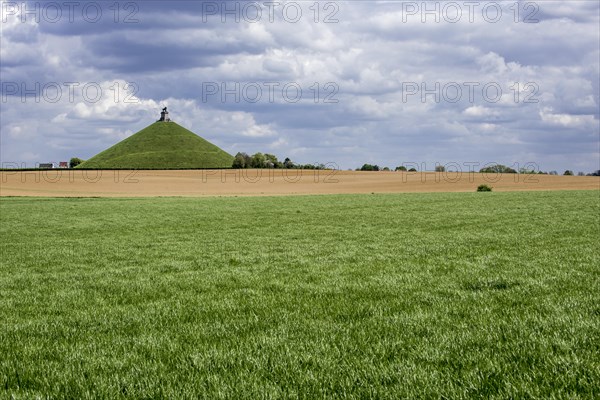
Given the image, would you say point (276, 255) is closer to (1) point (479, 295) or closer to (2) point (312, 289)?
(2) point (312, 289)

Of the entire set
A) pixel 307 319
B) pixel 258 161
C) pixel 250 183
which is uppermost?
pixel 258 161

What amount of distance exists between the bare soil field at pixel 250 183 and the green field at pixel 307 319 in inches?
2377

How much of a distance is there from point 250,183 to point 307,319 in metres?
91.2

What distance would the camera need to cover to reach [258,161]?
15800 cm

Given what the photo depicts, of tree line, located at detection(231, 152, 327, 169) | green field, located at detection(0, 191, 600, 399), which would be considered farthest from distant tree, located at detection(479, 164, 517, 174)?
green field, located at detection(0, 191, 600, 399)

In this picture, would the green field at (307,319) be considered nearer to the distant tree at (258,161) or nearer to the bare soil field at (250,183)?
the bare soil field at (250,183)

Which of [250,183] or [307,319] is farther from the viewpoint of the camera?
[250,183]

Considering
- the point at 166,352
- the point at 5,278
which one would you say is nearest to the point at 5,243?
the point at 5,278

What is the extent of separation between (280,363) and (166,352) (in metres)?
1.91

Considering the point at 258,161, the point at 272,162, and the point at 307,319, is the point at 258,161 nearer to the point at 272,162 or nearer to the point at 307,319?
the point at 272,162

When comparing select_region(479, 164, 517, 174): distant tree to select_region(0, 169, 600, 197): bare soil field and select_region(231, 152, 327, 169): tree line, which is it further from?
select_region(231, 152, 327, 169): tree line

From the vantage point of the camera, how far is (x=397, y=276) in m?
14.0

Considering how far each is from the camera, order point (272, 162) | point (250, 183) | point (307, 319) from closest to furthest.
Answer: point (307, 319) → point (250, 183) → point (272, 162)

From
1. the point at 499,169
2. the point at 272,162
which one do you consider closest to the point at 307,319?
the point at 499,169
